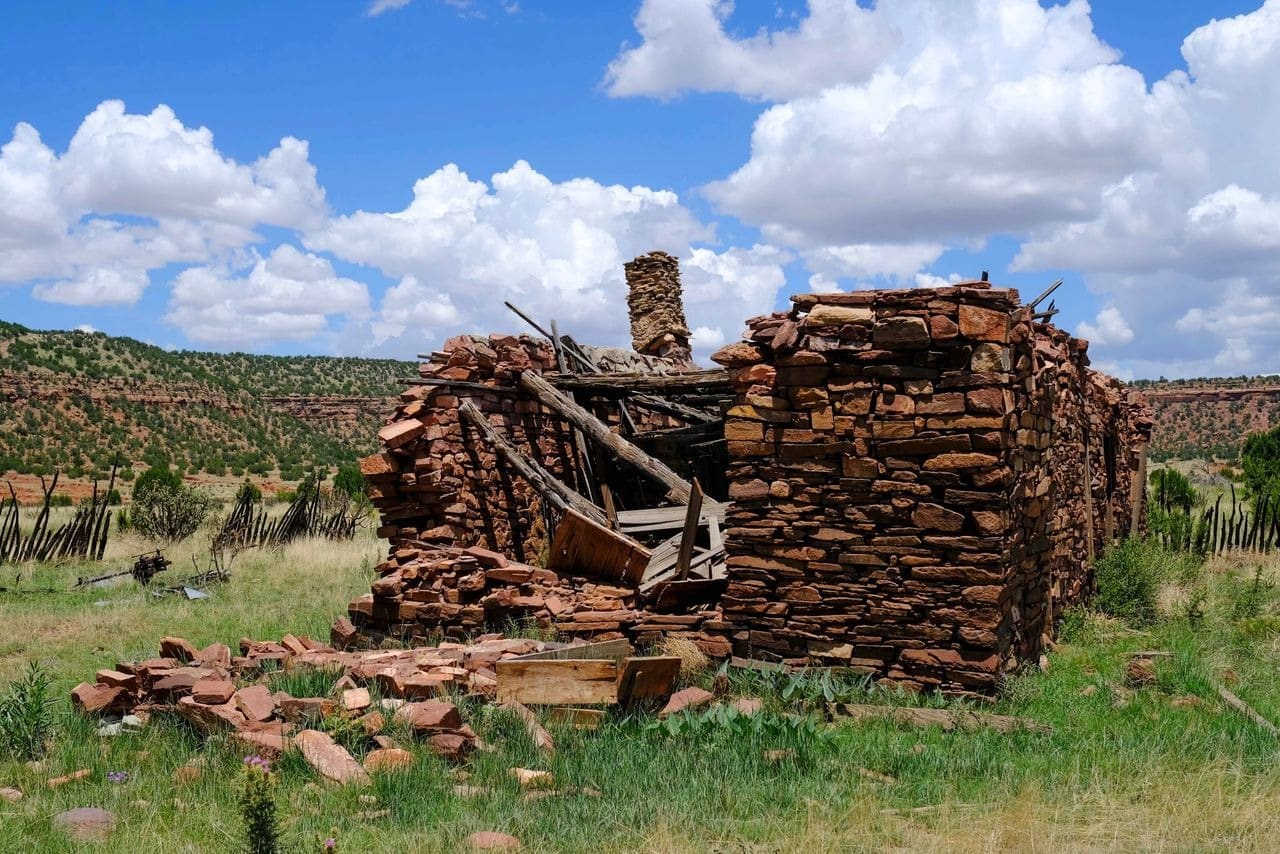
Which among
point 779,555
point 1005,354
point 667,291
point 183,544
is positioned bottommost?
point 183,544

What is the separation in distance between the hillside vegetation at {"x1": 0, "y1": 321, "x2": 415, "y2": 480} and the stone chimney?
2978 cm

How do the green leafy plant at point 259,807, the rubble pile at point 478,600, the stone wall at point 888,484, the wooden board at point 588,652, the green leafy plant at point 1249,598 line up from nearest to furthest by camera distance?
the green leafy plant at point 259,807, the stone wall at point 888,484, the wooden board at point 588,652, the rubble pile at point 478,600, the green leafy plant at point 1249,598

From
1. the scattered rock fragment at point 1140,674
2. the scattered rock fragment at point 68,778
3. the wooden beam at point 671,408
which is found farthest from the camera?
the wooden beam at point 671,408

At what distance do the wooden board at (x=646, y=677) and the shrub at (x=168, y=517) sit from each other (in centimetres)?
1491

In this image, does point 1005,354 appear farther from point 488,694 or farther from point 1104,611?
point 1104,611

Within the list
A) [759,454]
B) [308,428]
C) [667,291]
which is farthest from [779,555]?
[308,428]

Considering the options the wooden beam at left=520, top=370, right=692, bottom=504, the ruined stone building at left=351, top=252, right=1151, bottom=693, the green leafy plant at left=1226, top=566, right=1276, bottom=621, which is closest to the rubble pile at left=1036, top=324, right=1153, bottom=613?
the ruined stone building at left=351, top=252, right=1151, bottom=693

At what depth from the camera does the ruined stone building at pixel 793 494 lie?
23.5 feet

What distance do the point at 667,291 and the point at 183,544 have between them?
9603mm

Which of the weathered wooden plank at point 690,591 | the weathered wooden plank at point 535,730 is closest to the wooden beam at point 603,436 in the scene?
the weathered wooden plank at point 690,591

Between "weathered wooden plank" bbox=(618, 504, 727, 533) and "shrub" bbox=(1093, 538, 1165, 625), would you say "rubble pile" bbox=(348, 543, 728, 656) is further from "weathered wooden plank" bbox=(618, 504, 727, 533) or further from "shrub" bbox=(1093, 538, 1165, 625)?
"shrub" bbox=(1093, 538, 1165, 625)

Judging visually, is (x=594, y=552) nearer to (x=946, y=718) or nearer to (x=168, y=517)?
(x=946, y=718)

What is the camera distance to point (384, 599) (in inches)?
385

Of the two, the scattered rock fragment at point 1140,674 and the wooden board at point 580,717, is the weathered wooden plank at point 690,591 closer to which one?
the wooden board at point 580,717
